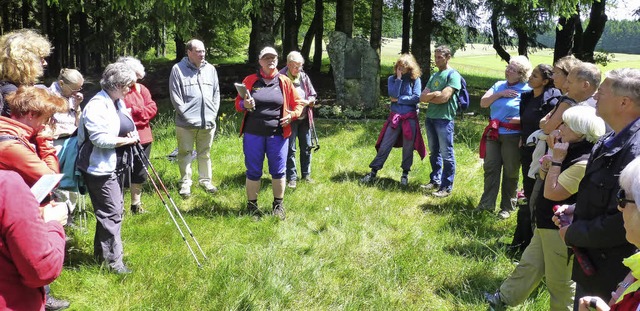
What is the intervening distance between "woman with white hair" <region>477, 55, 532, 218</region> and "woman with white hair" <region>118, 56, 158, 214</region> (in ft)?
12.5

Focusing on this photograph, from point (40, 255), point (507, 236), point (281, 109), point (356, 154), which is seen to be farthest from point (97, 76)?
point (40, 255)

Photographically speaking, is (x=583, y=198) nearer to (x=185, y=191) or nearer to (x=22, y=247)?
(x=22, y=247)

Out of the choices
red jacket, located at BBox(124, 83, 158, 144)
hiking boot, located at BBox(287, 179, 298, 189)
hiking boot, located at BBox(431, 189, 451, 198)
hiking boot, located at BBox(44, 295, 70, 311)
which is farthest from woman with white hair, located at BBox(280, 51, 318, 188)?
hiking boot, located at BBox(44, 295, 70, 311)

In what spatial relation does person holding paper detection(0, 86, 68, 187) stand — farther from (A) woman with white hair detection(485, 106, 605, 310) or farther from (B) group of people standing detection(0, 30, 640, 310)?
(A) woman with white hair detection(485, 106, 605, 310)

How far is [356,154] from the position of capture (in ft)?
27.6

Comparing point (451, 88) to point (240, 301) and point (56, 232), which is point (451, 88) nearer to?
point (240, 301)

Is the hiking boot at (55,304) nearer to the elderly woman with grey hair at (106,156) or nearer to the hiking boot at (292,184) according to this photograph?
the elderly woman with grey hair at (106,156)

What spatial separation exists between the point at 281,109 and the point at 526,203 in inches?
103

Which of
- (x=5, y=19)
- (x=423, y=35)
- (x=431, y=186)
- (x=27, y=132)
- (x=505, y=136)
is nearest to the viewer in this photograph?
(x=27, y=132)

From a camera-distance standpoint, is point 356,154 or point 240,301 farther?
point 356,154

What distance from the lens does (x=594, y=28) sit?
18.2m

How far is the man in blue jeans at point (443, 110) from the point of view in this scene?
20.8ft

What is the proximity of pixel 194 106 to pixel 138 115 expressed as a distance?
0.74 metres

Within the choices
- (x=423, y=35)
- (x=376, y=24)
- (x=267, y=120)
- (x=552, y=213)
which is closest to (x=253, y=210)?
(x=267, y=120)
